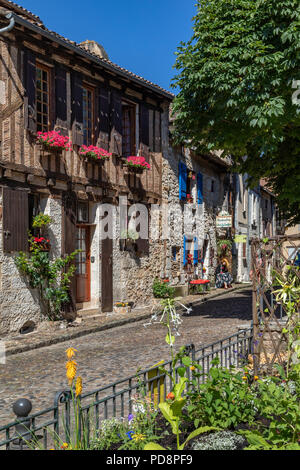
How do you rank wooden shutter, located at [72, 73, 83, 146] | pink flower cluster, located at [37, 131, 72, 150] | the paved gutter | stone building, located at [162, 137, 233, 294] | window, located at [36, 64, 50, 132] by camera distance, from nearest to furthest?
1. the paved gutter
2. pink flower cluster, located at [37, 131, 72, 150]
3. window, located at [36, 64, 50, 132]
4. wooden shutter, located at [72, 73, 83, 146]
5. stone building, located at [162, 137, 233, 294]

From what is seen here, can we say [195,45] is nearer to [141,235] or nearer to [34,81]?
[34,81]

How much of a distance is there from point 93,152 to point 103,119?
145 centimetres

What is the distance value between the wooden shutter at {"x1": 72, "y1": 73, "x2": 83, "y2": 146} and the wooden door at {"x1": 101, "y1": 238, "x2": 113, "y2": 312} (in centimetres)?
291

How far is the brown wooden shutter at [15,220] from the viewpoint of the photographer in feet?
34.1

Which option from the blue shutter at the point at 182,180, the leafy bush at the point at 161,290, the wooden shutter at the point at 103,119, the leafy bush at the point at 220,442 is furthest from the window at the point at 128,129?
the leafy bush at the point at 220,442

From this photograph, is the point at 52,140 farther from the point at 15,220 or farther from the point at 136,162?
the point at 136,162

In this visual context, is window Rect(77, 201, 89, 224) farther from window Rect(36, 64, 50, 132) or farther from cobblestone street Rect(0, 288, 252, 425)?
cobblestone street Rect(0, 288, 252, 425)

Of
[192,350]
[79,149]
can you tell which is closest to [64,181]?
[79,149]

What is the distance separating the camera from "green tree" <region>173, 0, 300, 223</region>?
Answer: 943cm

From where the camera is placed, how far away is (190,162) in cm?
2003

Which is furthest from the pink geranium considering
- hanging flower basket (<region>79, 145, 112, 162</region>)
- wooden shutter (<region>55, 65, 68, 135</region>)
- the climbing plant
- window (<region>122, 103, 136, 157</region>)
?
the climbing plant

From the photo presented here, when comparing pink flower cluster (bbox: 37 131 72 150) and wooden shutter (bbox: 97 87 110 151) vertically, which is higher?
wooden shutter (bbox: 97 87 110 151)

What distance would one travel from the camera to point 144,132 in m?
15.6

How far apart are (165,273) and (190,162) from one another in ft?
16.7
